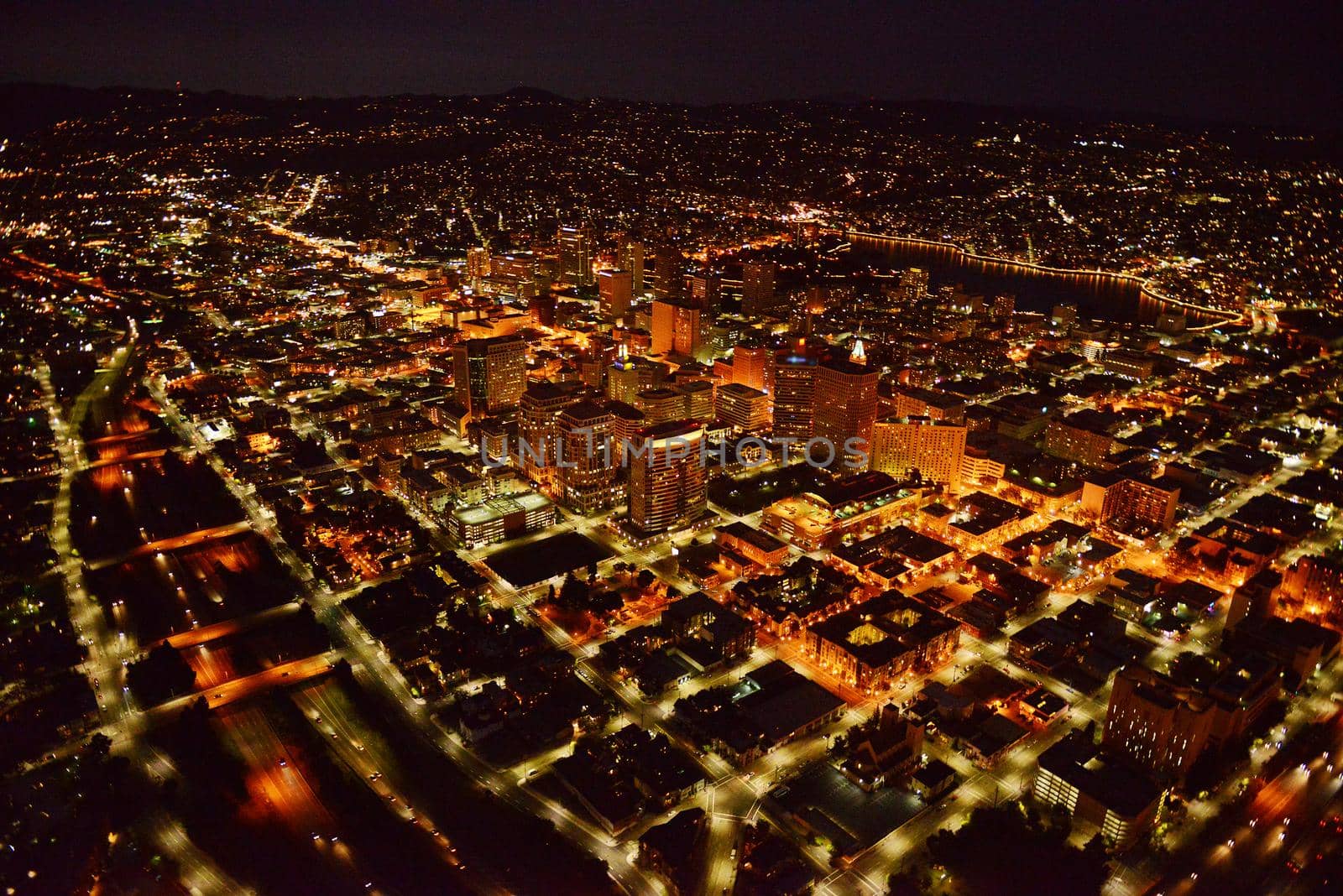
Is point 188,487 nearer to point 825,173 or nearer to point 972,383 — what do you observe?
point 972,383

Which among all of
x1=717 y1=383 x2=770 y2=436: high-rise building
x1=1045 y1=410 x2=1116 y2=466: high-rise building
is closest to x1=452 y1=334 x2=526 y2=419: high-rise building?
x1=717 y1=383 x2=770 y2=436: high-rise building

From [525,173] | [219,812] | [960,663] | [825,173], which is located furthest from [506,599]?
[825,173]

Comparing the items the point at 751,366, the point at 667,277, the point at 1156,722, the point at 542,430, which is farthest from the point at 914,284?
the point at 1156,722

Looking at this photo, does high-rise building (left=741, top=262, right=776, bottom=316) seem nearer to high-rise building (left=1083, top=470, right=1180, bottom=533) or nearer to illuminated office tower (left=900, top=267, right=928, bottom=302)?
illuminated office tower (left=900, top=267, right=928, bottom=302)

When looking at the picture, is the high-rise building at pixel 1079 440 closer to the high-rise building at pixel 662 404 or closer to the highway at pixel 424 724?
the high-rise building at pixel 662 404

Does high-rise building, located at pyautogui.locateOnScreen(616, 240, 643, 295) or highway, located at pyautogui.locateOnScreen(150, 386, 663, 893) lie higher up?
high-rise building, located at pyautogui.locateOnScreen(616, 240, 643, 295)

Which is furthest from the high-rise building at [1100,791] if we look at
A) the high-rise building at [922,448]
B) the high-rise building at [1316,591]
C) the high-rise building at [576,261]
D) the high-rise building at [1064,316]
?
the high-rise building at [576,261]

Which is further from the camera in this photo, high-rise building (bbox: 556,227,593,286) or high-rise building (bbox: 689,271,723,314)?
high-rise building (bbox: 556,227,593,286)
